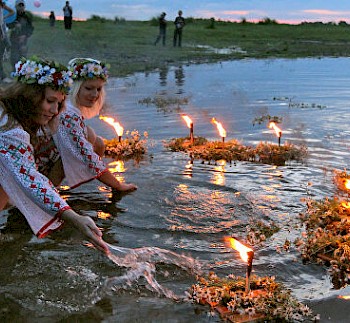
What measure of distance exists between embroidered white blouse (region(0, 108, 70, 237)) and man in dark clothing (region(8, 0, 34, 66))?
14576 millimetres

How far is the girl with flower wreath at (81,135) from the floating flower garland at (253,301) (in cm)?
260

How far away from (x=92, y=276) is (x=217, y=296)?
48.6 inches

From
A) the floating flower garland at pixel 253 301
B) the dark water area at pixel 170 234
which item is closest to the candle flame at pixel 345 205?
the dark water area at pixel 170 234

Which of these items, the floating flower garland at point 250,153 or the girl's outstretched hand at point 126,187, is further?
the floating flower garland at point 250,153

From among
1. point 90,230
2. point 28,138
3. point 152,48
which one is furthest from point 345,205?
point 152,48

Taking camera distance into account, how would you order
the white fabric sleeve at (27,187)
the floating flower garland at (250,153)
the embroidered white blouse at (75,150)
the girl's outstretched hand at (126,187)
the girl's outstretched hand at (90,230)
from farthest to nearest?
the floating flower garland at (250,153), the girl's outstretched hand at (126,187), the embroidered white blouse at (75,150), the white fabric sleeve at (27,187), the girl's outstretched hand at (90,230)

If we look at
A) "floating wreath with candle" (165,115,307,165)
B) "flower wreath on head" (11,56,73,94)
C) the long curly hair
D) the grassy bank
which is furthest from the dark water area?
the grassy bank

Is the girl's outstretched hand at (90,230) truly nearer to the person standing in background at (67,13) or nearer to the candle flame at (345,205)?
the candle flame at (345,205)

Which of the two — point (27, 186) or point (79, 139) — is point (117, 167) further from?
point (27, 186)

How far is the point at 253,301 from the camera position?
183 inches

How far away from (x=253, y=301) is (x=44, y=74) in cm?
253

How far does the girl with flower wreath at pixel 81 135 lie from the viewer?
6.98m

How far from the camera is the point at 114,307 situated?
15.9ft

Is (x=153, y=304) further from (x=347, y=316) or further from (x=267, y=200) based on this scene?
(x=267, y=200)
